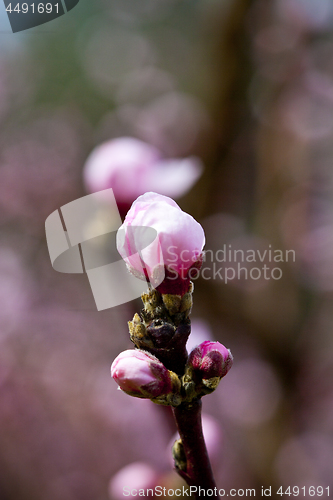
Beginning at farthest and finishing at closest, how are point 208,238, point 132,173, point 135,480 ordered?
point 208,238
point 135,480
point 132,173

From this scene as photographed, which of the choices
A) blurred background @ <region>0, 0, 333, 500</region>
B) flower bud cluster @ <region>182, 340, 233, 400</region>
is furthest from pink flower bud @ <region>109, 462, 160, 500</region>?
flower bud cluster @ <region>182, 340, 233, 400</region>

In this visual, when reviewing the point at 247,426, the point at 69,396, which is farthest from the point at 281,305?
the point at 69,396

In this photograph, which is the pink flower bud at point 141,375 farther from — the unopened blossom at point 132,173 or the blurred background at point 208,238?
the blurred background at point 208,238

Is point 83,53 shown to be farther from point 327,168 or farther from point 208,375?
point 208,375

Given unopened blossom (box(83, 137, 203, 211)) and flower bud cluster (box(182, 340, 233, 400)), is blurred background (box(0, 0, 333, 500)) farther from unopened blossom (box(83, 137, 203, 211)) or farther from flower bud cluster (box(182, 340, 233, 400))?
flower bud cluster (box(182, 340, 233, 400))

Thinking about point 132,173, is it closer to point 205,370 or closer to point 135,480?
point 205,370

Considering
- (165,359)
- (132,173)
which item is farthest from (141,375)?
(132,173)
